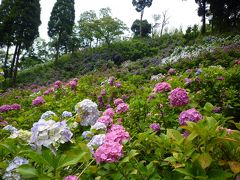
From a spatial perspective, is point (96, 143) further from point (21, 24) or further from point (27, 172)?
point (21, 24)

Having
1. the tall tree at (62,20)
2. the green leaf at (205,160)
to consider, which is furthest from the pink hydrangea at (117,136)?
the tall tree at (62,20)

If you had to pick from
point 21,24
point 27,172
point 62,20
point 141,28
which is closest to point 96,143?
point 27,172

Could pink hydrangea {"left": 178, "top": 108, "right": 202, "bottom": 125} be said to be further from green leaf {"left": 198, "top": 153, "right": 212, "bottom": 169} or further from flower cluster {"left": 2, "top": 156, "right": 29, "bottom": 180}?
flower cluster {"left": 2, "top": 156, "right": 29, "bottom": 180}

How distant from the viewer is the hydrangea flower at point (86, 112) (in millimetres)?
1965

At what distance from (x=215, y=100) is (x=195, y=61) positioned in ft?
16.3

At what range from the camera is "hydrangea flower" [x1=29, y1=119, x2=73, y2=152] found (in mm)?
1409

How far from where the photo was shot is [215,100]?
4402 mm

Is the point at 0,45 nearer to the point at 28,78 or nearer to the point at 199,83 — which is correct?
the point at 28,78

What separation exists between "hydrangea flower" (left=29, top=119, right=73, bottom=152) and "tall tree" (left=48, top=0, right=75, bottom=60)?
71.5 ft

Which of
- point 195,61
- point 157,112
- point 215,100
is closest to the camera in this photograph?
point 157,112

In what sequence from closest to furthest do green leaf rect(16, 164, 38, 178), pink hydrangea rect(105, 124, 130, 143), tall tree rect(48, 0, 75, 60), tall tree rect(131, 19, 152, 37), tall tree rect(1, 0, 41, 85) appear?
green leaf rect(16, 164, 38, 178), pink hydrangea rect(105, 124, 130, 143), tall tree rect(1, 0, 41, 85), tall tree rect(48, 0, 75, 60), tall tree rect(131, 19, 152, 37)

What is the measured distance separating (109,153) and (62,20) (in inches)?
880

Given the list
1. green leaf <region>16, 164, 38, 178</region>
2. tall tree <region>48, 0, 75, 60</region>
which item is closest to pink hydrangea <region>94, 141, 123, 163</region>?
green leaf <region>16, 164, 38, 178</region>

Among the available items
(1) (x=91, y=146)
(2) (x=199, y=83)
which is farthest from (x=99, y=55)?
(1) (x=91, y=146)
